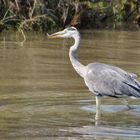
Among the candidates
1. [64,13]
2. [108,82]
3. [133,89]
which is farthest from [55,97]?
[64,13]

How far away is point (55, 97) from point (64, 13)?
1432 cm

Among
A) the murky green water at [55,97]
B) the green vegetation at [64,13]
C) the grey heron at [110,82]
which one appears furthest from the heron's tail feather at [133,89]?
the green vegetation at [64,13]

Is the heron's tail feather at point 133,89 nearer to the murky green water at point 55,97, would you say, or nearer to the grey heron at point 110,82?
the grey heron at point 110,82

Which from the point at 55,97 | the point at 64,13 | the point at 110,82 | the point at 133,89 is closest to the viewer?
the point at 133,89

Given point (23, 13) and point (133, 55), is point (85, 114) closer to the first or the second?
point (133, 55)

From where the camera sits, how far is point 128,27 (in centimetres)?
2900

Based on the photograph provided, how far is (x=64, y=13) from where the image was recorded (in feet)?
Answer: 85.8

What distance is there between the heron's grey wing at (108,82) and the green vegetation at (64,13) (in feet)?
38.9

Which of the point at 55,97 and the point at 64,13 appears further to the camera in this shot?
the point at 64,13

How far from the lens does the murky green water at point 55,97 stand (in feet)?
30.3

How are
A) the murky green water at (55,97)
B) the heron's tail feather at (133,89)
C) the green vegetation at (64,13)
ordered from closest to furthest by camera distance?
the murky green water at (55,97)
the heron's tail feather at (133,89)
the green vegetation at (64,13)

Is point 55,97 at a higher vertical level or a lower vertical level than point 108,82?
lower

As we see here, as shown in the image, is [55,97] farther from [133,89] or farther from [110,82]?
[133,89]

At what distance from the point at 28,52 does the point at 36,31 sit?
21.3ft
